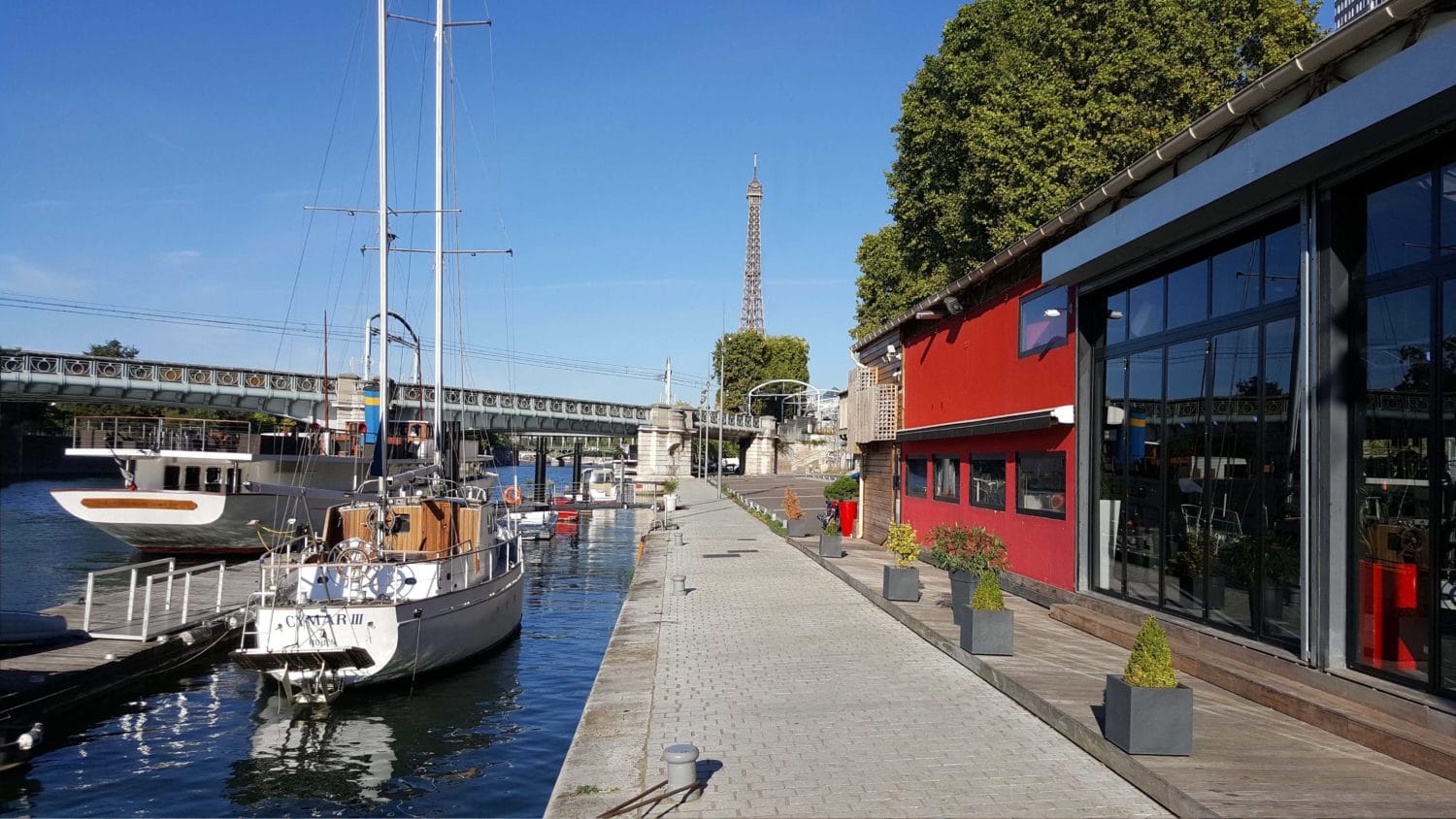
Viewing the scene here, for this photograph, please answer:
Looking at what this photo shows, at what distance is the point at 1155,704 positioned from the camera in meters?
7.18

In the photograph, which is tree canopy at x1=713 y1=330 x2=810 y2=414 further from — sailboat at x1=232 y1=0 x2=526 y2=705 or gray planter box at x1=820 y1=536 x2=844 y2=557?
sailboat at x1=232 y1=0 x2=526 y2=705

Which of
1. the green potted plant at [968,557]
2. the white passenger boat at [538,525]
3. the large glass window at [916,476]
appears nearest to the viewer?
the green potted plant at [968,557]

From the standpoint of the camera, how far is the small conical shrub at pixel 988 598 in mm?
11094

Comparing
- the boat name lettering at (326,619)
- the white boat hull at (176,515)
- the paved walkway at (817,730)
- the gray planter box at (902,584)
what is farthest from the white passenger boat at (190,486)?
the paved walkway at (817,730)

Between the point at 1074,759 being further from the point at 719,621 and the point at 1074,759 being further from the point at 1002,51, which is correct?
the point at 1002,51

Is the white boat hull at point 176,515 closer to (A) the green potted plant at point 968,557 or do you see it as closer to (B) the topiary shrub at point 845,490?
(B) the topiary shrub at point 845,490

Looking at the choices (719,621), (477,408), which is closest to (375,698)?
(719,621)

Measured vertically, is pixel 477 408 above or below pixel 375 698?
above

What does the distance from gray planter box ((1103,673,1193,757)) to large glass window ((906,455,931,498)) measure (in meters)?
14.5

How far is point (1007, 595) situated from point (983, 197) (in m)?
16.7

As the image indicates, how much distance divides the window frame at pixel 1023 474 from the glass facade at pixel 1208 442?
82 centimetres

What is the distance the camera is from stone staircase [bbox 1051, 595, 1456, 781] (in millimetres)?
6840

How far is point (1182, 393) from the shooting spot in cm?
1123

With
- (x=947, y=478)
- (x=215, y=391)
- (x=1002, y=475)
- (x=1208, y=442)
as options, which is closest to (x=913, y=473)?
(x=947, y=478)
